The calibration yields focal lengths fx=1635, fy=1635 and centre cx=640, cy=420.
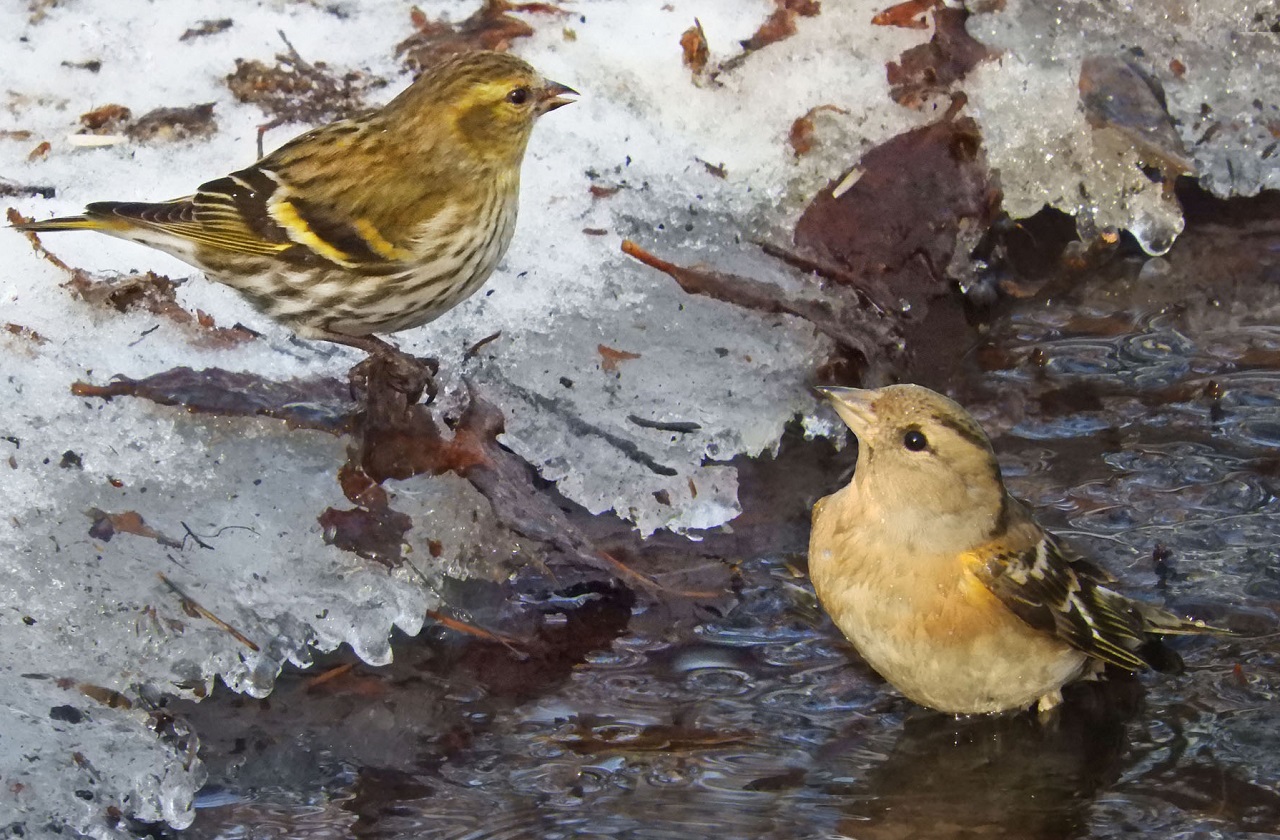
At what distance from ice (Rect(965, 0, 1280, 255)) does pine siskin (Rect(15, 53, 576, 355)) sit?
191 centimetres

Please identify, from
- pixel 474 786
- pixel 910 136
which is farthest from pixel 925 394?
pixel 910 136

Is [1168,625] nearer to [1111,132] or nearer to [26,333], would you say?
[1111,132]

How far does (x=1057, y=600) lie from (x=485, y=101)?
231cm

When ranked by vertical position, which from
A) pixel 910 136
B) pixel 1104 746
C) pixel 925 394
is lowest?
pixel 1104 746

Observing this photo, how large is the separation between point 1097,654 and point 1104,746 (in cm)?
24

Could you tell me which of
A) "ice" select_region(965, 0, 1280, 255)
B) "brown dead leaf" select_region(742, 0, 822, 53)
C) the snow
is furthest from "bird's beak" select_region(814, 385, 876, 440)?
"brown dead leaf" select_region(742, 0, 822, 53)

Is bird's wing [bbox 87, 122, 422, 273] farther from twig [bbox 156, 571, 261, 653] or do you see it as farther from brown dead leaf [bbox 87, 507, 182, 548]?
twig [bbox 156, 571, 261, 653]

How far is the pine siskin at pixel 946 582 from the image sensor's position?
167 inches

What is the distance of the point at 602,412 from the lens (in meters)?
→ 5.21

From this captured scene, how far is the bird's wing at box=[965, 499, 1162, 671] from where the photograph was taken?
429cm

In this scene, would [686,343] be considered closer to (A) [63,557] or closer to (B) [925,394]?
(B) [925,394]

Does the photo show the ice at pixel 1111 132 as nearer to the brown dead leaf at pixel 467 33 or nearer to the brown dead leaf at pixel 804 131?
the brown dead leaf at pixel 804 131

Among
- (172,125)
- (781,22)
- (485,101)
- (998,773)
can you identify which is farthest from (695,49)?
(998,773)

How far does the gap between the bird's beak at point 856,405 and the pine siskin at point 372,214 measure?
124 centimetres
